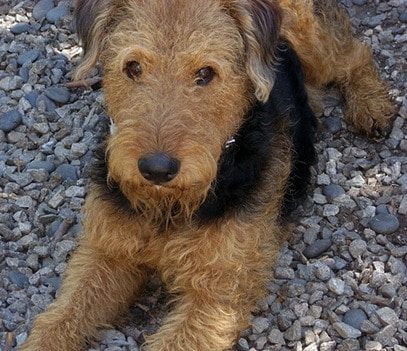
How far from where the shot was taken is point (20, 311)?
3.77m

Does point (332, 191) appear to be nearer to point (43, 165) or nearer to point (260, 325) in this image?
point (260, 325)

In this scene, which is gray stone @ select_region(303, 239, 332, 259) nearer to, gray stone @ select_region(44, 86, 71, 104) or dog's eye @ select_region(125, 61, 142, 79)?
dog's eye @ select_region(125, 61, 142, 79)

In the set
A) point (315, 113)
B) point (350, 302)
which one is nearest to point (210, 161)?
point (350, 302)

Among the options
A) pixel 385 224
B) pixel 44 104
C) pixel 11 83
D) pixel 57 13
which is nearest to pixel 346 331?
pixel 385 224

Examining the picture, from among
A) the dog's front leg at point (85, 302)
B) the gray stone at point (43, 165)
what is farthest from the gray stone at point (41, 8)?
the dog's front leg at point (85, 302)

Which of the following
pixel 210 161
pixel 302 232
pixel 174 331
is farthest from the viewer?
pixel 302 232

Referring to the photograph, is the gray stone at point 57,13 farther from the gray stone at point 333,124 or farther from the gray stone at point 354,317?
the gray stone at point 354,317

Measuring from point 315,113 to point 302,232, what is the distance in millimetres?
939

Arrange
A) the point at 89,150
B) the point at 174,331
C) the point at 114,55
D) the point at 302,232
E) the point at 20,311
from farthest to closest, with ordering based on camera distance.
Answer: the point at 89,150 < the point at 302,232 < the point at 20,311 < the point at 174,331 < the point at 114,55

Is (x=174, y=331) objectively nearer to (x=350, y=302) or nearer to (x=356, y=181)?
(x=350, y=302)

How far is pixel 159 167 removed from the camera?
290 centimetres

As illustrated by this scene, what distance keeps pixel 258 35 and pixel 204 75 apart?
0.34 m

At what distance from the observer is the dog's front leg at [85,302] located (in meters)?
3.52

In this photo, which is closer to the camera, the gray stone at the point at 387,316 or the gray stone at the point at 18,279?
the gray stone at the point at 387,316
